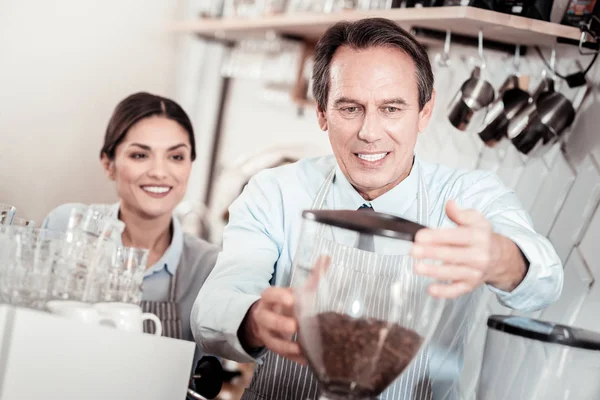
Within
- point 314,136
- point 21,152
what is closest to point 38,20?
point 21,152

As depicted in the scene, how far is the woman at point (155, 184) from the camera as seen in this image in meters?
2.49

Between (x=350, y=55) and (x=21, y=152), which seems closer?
(x=350, y=55)

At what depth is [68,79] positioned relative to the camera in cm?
354

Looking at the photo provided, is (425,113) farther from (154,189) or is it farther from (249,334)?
(154,189)

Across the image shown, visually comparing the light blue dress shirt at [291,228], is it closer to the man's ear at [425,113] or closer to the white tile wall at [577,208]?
the man's ear at [425,113]

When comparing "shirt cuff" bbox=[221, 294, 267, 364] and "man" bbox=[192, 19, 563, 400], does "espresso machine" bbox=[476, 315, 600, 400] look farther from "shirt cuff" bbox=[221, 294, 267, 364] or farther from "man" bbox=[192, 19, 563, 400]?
"shirt cuff" bbox=[221, 294, 267, 364]

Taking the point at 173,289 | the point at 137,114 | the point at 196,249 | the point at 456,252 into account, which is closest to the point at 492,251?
the point at 456,252

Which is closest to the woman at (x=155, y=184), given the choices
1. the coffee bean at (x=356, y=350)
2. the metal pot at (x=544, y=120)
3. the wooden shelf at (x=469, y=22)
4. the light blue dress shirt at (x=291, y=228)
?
the wooden shelf at (x=469, y=22)

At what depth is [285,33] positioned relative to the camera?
315 cm

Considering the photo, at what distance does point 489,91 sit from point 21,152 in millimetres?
2005

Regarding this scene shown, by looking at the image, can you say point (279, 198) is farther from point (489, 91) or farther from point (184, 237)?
point (184, 237)

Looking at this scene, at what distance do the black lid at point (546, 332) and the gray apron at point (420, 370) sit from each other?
0.73ft

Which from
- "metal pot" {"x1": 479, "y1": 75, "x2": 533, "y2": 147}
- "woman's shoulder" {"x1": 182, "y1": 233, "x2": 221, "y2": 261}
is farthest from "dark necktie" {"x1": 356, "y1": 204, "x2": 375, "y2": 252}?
"woman's shoulder" {"x1": 182, "y1": 233, "x2": 221, "y2": 261}

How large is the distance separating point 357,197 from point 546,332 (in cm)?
53
